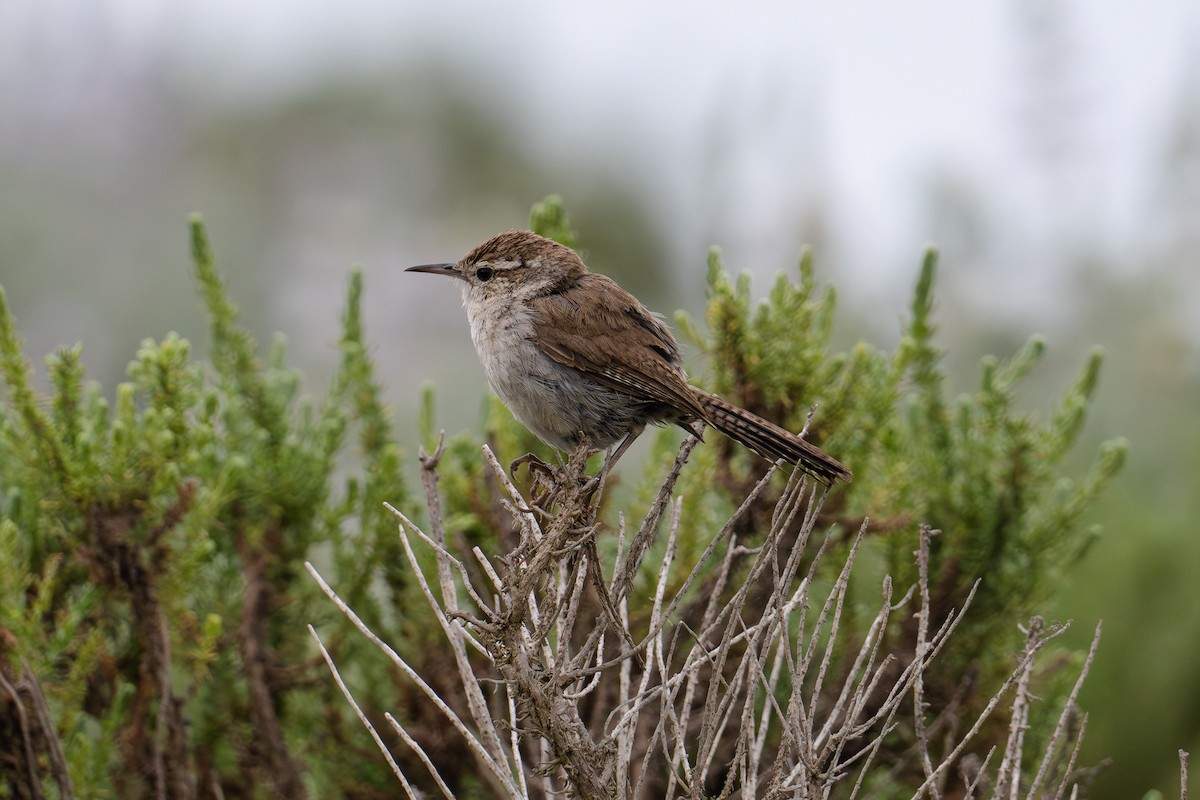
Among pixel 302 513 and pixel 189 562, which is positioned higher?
pixel 302 513

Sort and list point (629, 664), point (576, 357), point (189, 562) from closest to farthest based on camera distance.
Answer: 1. point (629, 664)
2. point (576, 357)
3. point (189, 562)

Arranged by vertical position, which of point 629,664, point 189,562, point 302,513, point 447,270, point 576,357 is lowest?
point 629,664

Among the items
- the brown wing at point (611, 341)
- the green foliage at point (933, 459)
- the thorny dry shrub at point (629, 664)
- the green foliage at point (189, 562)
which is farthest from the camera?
the green foliage at point (933, 459)

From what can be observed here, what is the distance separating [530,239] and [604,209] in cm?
919

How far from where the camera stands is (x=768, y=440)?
10.1ft

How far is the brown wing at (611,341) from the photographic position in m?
3.41

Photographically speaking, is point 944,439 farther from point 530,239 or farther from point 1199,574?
point 1199,574

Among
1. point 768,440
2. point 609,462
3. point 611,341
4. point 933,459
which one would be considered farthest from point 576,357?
point 933,459

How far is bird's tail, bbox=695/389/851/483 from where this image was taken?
2.89 metres

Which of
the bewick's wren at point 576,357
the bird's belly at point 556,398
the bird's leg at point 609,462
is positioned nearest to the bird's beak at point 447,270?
the bewick's wren at point 576,357

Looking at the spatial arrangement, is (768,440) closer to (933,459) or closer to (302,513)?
(933,459)

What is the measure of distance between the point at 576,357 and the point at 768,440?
69cm

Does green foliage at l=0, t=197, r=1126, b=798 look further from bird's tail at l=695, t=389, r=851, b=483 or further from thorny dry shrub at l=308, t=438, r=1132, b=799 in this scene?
thorny dry shrub at l=308, t=438, r=1132, b=799

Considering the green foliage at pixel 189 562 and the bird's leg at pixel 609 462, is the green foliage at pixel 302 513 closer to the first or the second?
the green foliage at pixel 189 562
